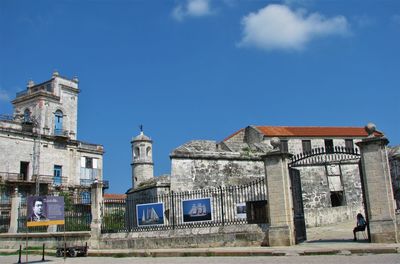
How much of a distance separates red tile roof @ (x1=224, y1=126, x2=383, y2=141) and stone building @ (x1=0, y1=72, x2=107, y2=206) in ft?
58.4

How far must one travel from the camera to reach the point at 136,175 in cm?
4753

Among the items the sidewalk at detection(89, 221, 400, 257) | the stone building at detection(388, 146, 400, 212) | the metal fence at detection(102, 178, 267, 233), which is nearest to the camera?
the sidewalk at detection(89, 221, 400, 257)

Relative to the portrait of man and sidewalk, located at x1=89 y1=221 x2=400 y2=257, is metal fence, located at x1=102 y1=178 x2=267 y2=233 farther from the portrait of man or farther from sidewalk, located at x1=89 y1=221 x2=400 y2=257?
the portrait of man

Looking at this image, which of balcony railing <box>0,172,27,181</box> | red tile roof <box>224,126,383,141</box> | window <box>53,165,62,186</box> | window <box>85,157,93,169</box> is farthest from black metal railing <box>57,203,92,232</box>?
window <box>85,157,93,169</box>

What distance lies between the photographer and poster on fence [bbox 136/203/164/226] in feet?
55.9

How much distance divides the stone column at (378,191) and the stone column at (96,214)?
35.3ft

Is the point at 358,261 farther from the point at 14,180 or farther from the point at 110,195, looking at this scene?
the point at 110,195

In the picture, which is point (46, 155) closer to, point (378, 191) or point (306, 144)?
point (306, 144)

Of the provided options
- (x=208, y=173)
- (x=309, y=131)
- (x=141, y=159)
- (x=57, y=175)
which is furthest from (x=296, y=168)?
(x=57, y=175)

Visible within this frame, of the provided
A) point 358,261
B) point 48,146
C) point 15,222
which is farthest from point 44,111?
point 358,261

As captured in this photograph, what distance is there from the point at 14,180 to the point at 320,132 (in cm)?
2958

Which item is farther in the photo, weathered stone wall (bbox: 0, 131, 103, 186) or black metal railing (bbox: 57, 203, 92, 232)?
weathered stone wall (bbox: 0, 131, 103, 186)

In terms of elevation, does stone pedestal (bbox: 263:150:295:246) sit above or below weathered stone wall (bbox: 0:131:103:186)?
below

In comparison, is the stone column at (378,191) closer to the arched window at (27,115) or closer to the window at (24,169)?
the window at (24,169)
